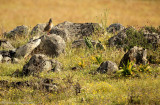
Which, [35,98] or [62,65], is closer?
[35,98]

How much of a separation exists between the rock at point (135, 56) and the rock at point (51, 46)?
3.31m

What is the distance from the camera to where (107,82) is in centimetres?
887

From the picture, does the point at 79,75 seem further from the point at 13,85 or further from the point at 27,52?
Answer: the point at 27,52

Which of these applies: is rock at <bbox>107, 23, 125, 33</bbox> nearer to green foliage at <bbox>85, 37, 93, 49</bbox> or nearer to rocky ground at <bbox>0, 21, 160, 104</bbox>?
rocky ground at <bbox>0, 21, 160, 104</bbox>

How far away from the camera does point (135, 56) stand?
1035 centimetres

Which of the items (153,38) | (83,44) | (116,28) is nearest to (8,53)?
(83,44)

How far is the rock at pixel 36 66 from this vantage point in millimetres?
9633

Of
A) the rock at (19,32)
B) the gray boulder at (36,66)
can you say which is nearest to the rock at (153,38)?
the gray boulder at (36,66)

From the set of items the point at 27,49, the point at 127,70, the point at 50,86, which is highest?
the point at 27,49

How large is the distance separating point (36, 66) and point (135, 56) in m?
4.00

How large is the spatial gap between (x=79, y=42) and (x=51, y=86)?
17.8 ft

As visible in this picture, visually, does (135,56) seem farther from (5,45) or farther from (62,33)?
(5,45)

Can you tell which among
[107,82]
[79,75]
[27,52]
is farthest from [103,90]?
[27,52]

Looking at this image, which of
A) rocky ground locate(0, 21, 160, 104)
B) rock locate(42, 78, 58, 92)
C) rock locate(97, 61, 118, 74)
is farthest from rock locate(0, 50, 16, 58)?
rock locate(97, 61, 118, 74)
